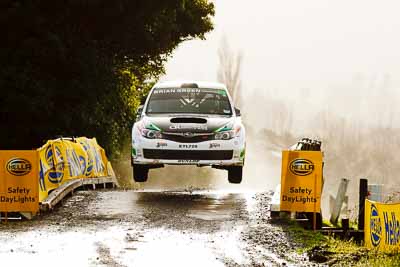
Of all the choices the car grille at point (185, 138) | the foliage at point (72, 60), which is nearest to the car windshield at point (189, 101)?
the car grille at point (185, 138)

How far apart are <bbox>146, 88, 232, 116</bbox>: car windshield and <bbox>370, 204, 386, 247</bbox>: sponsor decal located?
582 centimetres

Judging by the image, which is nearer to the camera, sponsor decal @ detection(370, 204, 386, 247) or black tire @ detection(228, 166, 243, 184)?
sponsor decal @ detection(370, 204, 386, 247)

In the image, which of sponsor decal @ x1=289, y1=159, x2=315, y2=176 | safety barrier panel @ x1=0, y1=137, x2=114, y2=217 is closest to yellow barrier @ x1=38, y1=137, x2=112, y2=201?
safety barrier panel @ x1=0, y1=137, x2=114, y2=217

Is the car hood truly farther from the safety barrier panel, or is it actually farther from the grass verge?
the grass verge

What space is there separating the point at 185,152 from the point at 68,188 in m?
3.14

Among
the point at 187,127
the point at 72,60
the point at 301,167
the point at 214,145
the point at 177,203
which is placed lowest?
the point at 177,203

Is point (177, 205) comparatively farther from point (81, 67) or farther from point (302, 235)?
point (81, 67)

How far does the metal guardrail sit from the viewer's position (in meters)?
15.3

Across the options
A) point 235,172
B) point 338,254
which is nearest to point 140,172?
point 235,172

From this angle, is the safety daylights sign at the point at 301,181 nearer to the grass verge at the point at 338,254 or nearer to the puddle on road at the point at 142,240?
the puddle on road at the point at 142,240

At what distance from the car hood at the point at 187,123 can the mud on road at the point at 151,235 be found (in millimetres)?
1401

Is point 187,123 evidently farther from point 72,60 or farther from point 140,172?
point 72,60

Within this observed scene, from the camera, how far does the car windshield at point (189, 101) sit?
1745 centimetres

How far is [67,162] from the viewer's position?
20.0m
